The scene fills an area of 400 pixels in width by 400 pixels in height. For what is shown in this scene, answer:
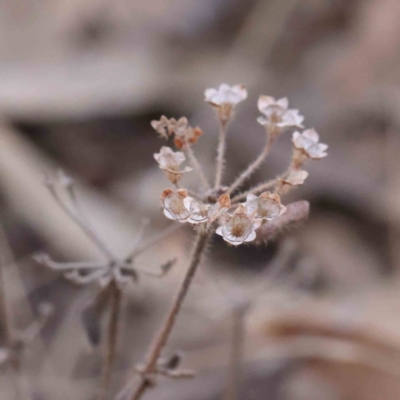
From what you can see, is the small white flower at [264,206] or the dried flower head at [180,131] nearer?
the small white flower at [264,206]

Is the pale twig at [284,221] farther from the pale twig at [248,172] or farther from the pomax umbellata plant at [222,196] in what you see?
the pale twig at [248,172]

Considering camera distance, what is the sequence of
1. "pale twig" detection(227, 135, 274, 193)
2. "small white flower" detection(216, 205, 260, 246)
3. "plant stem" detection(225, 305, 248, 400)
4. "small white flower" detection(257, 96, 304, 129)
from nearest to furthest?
"small white flower" detection(216, 205, 260, 246), "pale twig" detection(227, 135, 274, 193), "small white flower" detection(257, 96, 304, 129), "plant stem" detection(225, 305, 248, 400)

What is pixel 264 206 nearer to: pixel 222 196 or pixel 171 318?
pixel 222 196

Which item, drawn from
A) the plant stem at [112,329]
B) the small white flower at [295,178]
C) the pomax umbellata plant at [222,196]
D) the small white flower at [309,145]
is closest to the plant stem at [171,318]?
the pomax umbellata plant at [222,196]

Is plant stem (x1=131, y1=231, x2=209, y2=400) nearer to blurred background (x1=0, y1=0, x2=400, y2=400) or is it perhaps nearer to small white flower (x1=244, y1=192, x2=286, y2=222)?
small white flower (x1=244, y1=192, x2=286, y2=222)

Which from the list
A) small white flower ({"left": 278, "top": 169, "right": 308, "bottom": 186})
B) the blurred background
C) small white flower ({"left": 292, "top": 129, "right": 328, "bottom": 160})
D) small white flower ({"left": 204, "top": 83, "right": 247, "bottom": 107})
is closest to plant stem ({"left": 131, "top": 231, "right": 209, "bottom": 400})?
small white flower ({"left": 278, "top": 169, "right": 308, "bottom": 186})

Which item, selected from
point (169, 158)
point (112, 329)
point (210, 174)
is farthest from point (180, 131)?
point (210, 174)
